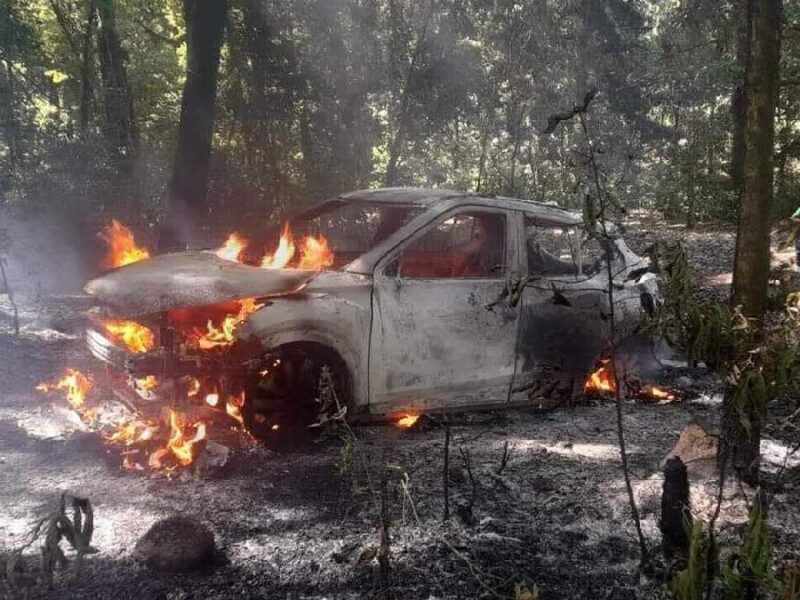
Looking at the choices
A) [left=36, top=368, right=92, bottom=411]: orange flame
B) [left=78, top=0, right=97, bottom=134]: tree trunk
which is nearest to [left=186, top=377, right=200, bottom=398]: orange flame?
[left=36, top=368, right=92, bottom=411]: orange flame

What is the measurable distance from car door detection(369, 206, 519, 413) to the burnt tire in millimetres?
348

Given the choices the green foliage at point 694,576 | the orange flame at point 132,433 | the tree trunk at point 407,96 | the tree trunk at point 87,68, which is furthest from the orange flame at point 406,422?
the tree trunk at point 87,68

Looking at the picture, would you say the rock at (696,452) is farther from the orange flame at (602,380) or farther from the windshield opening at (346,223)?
the windshield opening at (346,223)

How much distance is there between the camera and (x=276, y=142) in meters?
14.2

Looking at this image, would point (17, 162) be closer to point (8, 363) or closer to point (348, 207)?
point (8, 363)

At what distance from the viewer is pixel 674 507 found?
3.25 meters

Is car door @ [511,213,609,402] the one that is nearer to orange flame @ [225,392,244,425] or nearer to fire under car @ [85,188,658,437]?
fire under car @ [85,188,658,437]

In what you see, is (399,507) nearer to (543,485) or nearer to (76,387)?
(543,485)

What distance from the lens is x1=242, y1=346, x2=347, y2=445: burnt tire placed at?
4.59 m

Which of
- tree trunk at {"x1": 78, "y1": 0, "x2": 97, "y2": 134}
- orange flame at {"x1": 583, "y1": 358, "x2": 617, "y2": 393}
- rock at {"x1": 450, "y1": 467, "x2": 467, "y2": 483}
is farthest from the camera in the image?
tree trunk at {"x1": 78, "y1": 0, "x2": 97, "y2": 134}

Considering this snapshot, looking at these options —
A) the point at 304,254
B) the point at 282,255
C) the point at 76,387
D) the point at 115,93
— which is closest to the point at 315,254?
the point at 304,254

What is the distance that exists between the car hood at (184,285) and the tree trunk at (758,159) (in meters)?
2.76

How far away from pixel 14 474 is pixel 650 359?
5409 millimetres

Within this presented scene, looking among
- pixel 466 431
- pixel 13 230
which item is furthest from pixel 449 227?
pixel 13 230
